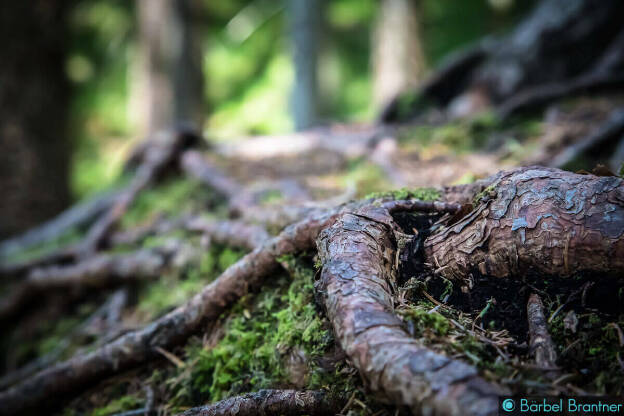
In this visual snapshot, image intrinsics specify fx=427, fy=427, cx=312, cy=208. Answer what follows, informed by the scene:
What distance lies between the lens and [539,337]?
1.34 metres

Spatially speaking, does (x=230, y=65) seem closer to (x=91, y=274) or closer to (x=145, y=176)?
(x=145, y=176)

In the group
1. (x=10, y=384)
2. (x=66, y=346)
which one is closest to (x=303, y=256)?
(x=66, y=346)

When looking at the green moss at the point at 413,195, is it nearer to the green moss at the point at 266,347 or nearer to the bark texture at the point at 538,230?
the bark texture at the point at 538,230

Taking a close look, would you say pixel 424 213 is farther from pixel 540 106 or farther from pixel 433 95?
pixel 433 95

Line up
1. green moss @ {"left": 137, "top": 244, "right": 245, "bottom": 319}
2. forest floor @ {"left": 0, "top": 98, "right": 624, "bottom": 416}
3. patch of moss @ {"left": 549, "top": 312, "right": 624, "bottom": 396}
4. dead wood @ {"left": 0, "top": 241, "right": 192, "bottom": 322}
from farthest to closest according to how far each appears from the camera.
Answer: dead wood @ {"left": 0, "top": 241, "right": 192, "bottom": 322}
green moss @ {"left": 137, "top": 244, "right": 245, "bottom": 319}
forest floor @ {"left": 0, "top": 98, "right": 624, "bottom": 416}
patch of moss @ {"left": 549, "top": 312, "right": 624, "bottom": 396}

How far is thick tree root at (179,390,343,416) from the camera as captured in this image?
1.40 m

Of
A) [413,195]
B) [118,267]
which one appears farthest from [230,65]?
[413,195]

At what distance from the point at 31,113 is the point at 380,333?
770cm

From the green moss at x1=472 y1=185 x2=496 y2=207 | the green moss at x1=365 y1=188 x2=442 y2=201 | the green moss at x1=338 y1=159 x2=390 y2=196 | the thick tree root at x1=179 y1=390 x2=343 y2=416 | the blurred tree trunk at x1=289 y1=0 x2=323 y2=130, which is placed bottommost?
the thick tree root at x1=179 y1=390 x2=343 y2=416

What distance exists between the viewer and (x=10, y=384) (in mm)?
2912

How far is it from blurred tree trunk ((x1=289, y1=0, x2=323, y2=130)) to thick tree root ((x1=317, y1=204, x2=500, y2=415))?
6.95 m

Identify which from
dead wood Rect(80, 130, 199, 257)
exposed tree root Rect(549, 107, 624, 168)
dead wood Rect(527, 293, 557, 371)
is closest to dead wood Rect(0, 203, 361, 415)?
dead wood Rect(527, 293, 557, 371)

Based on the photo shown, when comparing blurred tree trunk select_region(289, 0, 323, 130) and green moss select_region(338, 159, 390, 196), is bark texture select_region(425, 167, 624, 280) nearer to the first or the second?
green moss select_region(338, 159, 390, 196)

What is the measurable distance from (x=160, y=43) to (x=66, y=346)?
793cm
